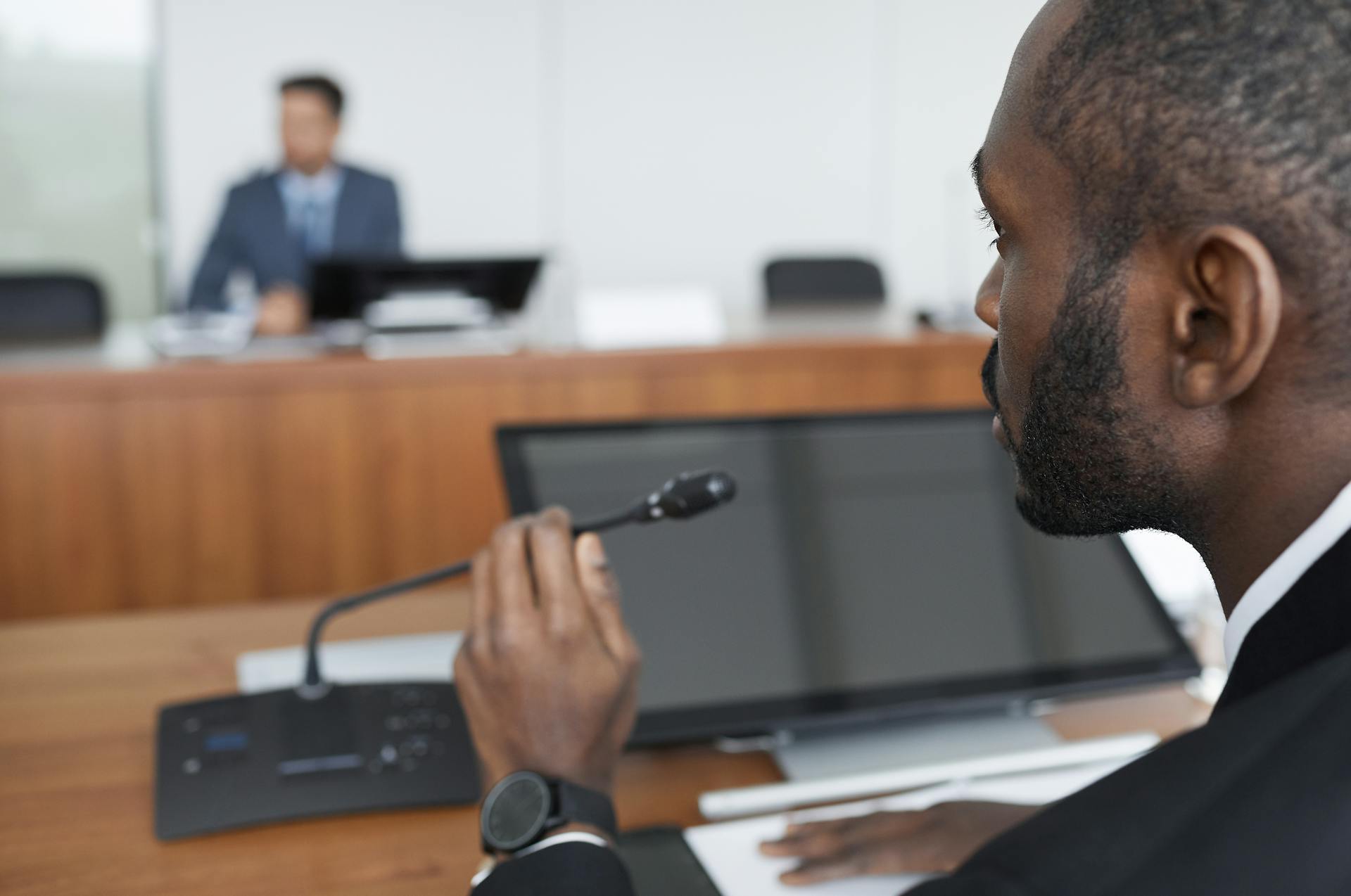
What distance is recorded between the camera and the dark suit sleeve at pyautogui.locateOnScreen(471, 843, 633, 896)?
78cm

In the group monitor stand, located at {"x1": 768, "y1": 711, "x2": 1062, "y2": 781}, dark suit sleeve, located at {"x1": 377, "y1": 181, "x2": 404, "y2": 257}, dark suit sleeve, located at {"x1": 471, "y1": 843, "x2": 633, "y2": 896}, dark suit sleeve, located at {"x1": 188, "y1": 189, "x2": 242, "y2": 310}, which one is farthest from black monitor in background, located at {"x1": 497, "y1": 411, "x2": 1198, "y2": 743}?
dark suit sleeve, located at {"x1": 377, "y1": 181, "x2": 404, "y2": 257}

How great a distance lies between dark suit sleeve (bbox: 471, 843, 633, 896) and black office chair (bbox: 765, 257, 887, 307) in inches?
142

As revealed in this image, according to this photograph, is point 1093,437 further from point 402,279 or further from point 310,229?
point 310,229

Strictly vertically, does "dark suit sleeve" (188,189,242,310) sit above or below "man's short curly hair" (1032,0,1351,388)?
below

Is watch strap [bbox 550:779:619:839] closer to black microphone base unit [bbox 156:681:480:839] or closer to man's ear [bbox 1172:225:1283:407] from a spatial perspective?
black microphone base unit [bbox 156:681:480:839]

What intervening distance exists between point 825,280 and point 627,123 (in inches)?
63.6

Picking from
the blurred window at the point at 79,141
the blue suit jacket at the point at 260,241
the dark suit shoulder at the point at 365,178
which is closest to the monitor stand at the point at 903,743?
the blue suit jacket at the point at 260,241

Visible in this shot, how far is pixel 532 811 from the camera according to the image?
826 millimetres

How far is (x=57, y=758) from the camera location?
1.09 meters

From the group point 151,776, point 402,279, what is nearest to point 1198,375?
point 151,776

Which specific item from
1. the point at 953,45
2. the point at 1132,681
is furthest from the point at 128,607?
the point at 953,45

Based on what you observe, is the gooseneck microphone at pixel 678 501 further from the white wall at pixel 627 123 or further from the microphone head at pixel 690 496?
the white wall at pixel 627 123

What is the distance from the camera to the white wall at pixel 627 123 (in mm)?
5098

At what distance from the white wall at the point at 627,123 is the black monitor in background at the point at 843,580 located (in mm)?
3955
